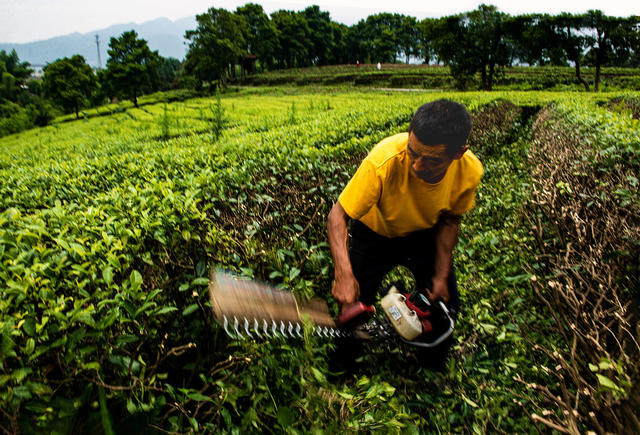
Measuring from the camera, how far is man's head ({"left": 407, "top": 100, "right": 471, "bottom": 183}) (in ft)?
5.16

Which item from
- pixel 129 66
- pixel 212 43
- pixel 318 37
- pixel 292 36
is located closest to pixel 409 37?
pixel 318 37

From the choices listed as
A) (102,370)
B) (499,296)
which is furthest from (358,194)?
(499,296)

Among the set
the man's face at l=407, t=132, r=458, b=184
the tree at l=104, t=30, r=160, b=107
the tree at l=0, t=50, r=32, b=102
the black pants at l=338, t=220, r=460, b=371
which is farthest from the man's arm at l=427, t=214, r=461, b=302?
the tree at l=0, t=50, r=32, b=102

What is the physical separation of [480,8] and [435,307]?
38690mm

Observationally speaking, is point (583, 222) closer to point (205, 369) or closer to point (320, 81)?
point (205, 369)

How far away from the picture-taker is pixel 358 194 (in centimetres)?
176

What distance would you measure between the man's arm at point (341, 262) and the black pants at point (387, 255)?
1.61 feet

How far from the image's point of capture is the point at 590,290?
1893 millimetres

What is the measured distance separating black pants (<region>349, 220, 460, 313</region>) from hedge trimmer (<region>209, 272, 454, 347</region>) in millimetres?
286

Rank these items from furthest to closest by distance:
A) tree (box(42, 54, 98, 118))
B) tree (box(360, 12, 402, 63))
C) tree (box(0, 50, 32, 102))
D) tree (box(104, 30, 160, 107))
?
tree (box(360, 12, 402, 63)), tree (box(0, 50, 32, 102)), tree (box(104, 30, 160, 107)), tree (box(42, 54, 98, 118))

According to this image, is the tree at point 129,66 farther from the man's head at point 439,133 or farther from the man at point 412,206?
the man's head at point 439,133

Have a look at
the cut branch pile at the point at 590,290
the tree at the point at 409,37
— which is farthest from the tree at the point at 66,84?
the tree at the point at 409,37

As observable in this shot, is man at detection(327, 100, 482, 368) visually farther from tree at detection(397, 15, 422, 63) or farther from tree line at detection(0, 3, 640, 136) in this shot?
tree at detection(397, 15, 422, 63)

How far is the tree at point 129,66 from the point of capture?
36.7 metres
